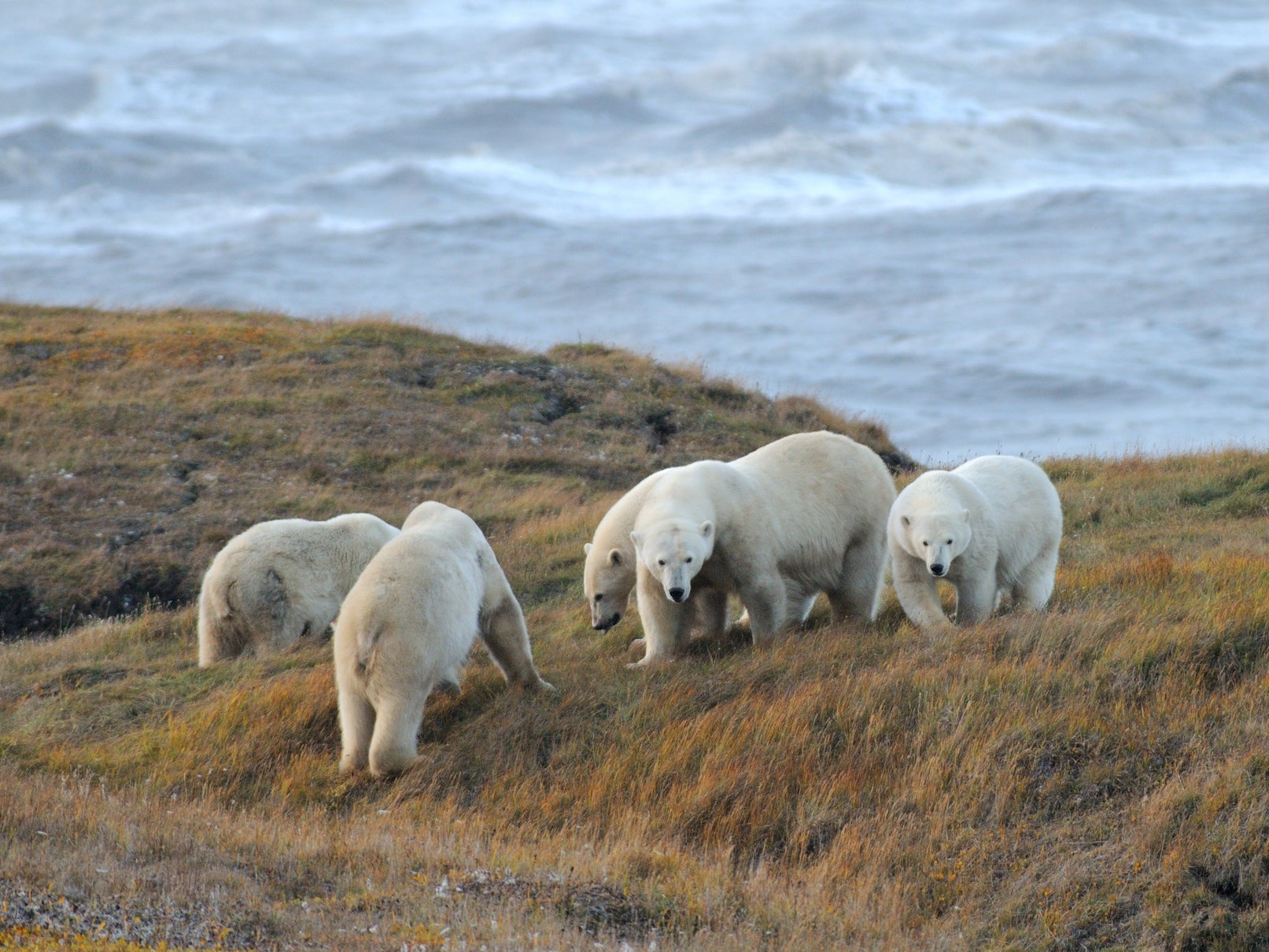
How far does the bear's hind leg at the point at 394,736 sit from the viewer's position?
792 cm

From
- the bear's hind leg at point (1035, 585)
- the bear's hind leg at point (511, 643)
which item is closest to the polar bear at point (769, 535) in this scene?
the bear's hind leg at point (511, 643)

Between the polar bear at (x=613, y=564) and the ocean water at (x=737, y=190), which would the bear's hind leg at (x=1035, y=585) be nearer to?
the polar bear at (x=613, y=564)

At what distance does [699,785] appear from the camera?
7727mm

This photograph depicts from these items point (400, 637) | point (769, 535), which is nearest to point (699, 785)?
point (400, 637)

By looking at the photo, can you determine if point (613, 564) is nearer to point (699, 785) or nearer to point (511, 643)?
point (511, 643)

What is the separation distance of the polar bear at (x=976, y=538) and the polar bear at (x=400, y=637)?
115 inches

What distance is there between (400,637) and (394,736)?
58cm

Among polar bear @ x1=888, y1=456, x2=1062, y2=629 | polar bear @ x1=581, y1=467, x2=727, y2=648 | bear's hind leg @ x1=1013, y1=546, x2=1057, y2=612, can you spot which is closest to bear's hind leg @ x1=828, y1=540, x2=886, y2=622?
polar bear @ x1=888, y1=456, x2=1062, y2=629

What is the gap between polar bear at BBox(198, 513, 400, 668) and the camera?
10.3 metres

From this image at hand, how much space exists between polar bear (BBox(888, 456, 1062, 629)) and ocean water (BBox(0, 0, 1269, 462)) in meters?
29.7

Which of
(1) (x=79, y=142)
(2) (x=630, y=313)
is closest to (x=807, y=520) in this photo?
(2) (x=630, y=313)

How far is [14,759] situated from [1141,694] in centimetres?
699

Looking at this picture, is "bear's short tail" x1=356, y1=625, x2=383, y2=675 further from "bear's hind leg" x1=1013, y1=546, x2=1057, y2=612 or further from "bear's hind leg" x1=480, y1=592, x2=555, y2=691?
"bear's hind leg" x1=1013, y1=546, x2=1057, y2=612

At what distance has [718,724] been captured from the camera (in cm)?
827
